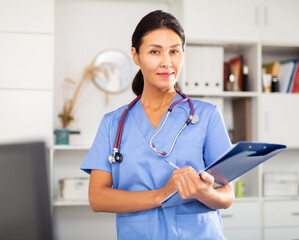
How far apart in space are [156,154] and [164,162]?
38mm

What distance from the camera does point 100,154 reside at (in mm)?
1474

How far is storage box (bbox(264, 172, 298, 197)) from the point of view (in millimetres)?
3234

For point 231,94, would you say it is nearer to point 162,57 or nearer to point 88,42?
A: point 88,42

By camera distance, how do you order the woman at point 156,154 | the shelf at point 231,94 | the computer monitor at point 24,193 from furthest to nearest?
1. the shelf at point 231,94
2. the woman at point 156,154
3. the computer monitor at point 24,193

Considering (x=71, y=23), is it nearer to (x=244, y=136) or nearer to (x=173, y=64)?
(x=244, y=136)

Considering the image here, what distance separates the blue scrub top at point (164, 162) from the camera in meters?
1.34

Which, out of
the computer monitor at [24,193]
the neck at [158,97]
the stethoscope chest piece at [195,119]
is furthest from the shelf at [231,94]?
the computer monitor at [24,193]

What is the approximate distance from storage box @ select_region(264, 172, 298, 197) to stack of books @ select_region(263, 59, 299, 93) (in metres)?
0.66

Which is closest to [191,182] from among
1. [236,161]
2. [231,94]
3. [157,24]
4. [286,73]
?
[236,161]

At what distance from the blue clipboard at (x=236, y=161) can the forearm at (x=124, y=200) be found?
0.04 meters

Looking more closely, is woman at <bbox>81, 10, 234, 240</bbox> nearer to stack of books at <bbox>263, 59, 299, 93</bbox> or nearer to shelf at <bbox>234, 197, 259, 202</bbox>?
shelf at <bbox>234, 197, 259, 202</bbox>

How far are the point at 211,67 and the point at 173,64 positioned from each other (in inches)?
73.4

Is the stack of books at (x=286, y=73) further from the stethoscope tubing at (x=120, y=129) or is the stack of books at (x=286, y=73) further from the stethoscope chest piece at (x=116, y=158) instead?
the stethoscope chest piece at (x=116, y=158)

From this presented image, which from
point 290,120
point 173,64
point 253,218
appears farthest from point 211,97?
point 173,64
